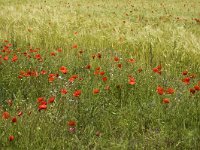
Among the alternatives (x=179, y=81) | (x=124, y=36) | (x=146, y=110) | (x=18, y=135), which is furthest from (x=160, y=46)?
(x=18, y=135)

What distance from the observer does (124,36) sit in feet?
19.3

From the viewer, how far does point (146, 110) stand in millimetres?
3225

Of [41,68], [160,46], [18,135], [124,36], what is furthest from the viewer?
[124,36]

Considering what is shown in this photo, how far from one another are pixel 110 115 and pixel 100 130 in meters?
0.22

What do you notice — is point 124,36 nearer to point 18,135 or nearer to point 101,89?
point 101,89

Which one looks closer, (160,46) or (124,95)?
(124,95)

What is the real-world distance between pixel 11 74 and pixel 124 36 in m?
2.42

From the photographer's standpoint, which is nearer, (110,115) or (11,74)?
(110,115)

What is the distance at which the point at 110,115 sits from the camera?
324 centimetres

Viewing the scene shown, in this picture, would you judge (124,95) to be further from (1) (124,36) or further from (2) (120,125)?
(1) (124,36)

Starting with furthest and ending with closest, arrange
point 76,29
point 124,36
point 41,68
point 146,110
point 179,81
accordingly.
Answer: point 76,29, point 124,36, point 41,68, point 179,81, point 146,110

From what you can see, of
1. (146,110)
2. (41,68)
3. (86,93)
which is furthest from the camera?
(41,68)

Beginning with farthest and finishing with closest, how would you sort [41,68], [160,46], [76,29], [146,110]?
1. [76,29]
2. [160,46]
3. [41,68]
4. [146,110]

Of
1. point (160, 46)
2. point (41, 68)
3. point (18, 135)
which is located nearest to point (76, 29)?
point (160, 46)
